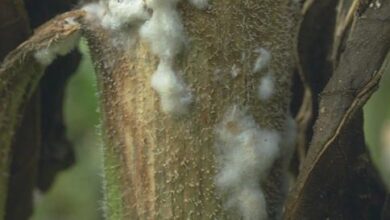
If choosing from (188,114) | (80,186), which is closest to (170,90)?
(188,114)

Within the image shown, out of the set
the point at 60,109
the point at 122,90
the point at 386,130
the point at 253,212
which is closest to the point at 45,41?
the point at 122,90

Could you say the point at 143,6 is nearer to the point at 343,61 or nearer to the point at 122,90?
the point at 122,90

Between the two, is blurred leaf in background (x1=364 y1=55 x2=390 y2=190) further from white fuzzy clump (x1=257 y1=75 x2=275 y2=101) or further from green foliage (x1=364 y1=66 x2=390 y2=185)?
white fuzzy clump (x1=257 y1=75 x2=275 y2=101)

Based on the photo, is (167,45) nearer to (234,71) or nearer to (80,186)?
(234,71)

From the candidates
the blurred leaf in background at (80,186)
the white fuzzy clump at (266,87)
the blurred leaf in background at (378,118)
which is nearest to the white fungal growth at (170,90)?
the white fuzzy clump at (266,87)

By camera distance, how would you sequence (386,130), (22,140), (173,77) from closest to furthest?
(173,77) < (22,140) < (386,130)

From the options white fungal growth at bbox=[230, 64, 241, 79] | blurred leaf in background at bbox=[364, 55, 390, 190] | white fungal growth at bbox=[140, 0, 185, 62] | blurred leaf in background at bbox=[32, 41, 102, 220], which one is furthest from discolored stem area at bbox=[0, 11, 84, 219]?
blurred leaf in background at bbox=[32, 41, 102, 220]

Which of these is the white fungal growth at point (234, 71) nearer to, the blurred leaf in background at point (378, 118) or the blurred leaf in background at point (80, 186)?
the blurred leaf in background at point (378, 118)
